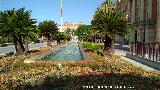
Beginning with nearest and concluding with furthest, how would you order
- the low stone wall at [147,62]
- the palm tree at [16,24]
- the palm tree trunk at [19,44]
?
the low stone wall at [147,62], the palm tree at [16,24], the palm tree trunk at [19,44]

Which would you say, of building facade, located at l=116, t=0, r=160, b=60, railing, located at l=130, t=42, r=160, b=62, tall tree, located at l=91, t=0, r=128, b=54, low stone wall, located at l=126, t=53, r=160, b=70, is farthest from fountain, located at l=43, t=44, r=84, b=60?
building facade, located at l=116, t=0, r=160, b=60

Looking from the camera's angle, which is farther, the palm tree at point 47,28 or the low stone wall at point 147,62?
the palm tree at point 47,28

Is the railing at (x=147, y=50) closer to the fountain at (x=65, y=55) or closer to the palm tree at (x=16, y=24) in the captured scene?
the fountain at (x=65, y=55)

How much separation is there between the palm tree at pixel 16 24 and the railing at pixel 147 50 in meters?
9.70

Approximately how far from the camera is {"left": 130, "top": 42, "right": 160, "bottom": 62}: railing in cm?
2510

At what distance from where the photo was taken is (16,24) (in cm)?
3123

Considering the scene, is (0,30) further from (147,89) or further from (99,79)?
(147,89)

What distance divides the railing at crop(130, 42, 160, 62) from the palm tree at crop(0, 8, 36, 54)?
9.70 metres

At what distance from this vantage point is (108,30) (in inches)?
1243

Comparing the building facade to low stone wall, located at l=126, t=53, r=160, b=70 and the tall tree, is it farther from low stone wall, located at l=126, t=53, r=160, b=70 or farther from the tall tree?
low stone wall, located at l=126, t=53, r=160, b=70

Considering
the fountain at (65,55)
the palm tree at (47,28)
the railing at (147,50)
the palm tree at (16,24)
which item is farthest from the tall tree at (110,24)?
the palm tree at (47,28)

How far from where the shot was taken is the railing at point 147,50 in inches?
988

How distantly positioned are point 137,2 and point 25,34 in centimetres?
4306

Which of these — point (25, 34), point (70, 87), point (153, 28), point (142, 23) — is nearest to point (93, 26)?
point (25, 34)
